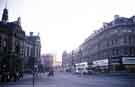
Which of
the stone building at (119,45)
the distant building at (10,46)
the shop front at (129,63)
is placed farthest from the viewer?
the stone building at (119,45)

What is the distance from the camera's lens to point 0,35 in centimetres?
3881

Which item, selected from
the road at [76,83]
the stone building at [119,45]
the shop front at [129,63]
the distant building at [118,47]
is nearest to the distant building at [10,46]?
the road at [76,83]

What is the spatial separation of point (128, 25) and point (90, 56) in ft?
81.1

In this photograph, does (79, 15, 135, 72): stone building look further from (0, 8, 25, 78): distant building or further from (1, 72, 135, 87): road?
(0, 8, 25, 78): distant building

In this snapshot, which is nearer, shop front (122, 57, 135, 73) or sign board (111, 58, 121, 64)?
shop front (122, 57, 135, 73)

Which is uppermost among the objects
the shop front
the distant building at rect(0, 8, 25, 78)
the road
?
the distant building at rect(0, 8, 25, 78)

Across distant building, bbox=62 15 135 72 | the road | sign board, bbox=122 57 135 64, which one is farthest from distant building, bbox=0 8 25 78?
sign board, bbox=122 57 135 64

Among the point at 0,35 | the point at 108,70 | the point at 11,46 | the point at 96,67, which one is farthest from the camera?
the point at 96,67

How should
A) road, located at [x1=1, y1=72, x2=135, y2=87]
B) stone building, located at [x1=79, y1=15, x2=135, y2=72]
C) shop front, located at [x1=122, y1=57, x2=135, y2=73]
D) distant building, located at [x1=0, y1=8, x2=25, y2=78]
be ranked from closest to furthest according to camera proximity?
1. road, located at [x1=1, y1=72, x2=135, y2=87]
2. distant building, located at [x1=0, y1=8, x2=25, y2=78]
3. shop front, located at [x1=122, y1=57, x2=135, y2=73]
4. stone building, located at [x1=79, y1=15, x2=135, y2=72]

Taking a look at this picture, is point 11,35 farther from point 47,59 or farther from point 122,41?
point 47,59

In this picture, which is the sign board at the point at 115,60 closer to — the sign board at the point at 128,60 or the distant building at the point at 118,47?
the distant building at the point at 118,47

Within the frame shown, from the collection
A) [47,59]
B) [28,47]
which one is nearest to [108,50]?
[28,47]

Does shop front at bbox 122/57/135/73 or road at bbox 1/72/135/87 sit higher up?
shop front at bbox 122/57/135/73

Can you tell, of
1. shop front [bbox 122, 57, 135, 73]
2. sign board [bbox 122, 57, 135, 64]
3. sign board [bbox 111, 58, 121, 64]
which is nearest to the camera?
shop front [bbox 122, 57, 135, 73]
